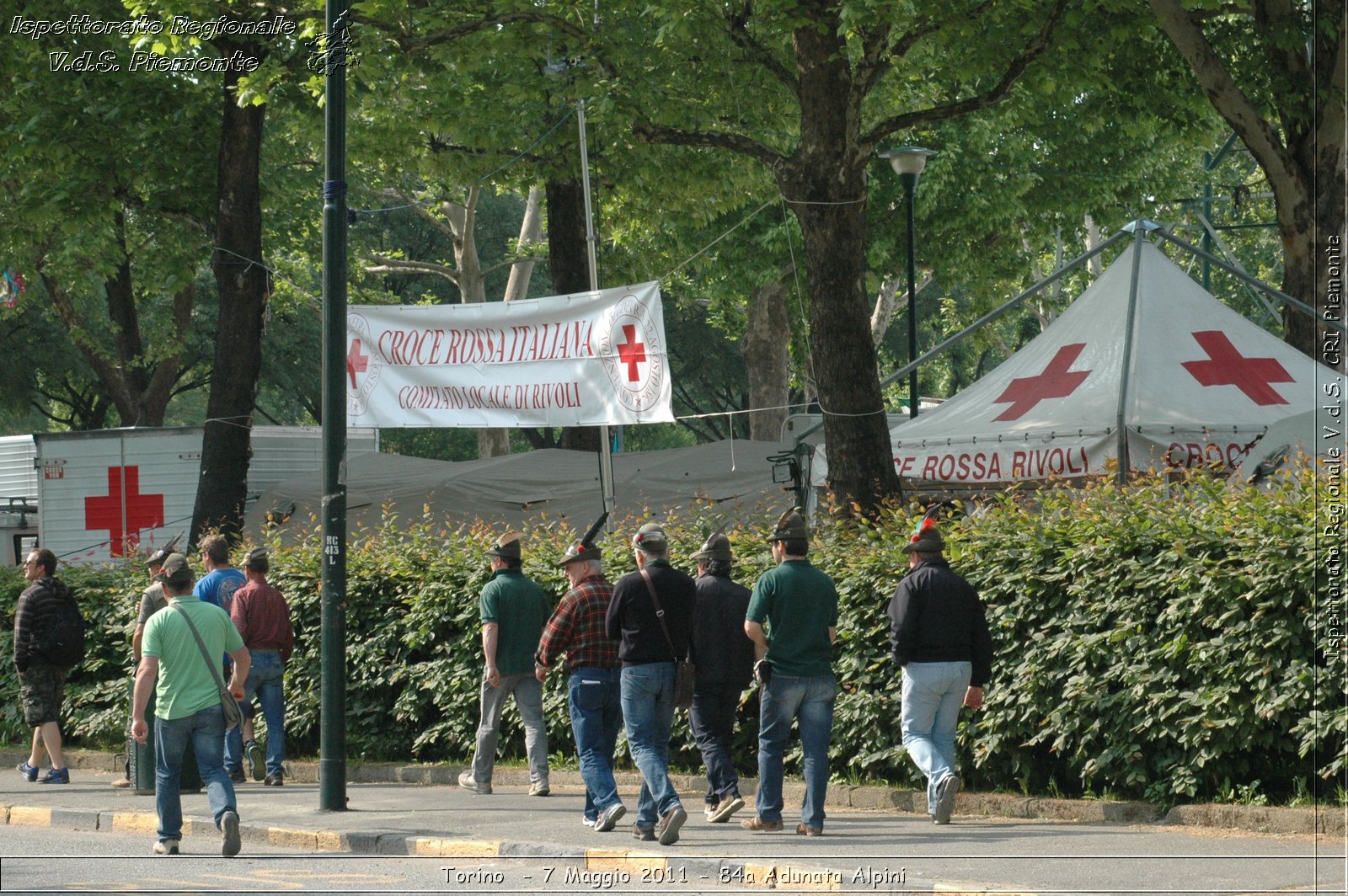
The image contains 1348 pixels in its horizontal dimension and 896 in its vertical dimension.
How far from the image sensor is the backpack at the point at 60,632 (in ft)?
50.5

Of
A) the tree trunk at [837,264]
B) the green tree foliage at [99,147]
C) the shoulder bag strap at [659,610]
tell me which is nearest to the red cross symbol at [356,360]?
the tree trunk at [837,264]

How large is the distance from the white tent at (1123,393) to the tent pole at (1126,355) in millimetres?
18

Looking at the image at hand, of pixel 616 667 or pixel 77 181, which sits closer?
pixel 616 667

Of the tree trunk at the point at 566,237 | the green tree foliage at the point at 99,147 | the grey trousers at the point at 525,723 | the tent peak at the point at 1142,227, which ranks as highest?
the green tree foliage at the point at 99,147

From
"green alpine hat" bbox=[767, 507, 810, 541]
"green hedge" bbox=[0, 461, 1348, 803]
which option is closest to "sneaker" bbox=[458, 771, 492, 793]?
"green hedge" bbox=[0, 461, 1348, 803]

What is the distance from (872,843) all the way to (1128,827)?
171cm

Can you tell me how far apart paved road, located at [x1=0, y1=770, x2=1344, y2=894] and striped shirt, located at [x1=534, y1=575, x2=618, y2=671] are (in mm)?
1118

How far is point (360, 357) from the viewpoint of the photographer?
47.1ft

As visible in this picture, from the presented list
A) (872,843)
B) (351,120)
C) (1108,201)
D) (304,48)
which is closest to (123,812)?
(872,843)

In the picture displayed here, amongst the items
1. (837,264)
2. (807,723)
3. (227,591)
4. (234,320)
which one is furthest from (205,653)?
(234,320)

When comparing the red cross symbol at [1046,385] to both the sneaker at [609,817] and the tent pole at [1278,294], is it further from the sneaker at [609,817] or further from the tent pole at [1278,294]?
the sneaker at [609,817]

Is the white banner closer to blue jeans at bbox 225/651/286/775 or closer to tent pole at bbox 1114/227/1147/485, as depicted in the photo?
blue jeans at bbox 225/651/286/775

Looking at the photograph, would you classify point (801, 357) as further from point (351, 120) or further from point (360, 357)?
point (360, 357)

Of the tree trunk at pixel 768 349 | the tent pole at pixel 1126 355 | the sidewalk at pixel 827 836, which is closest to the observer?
the sidewalk at pixel 827 836
